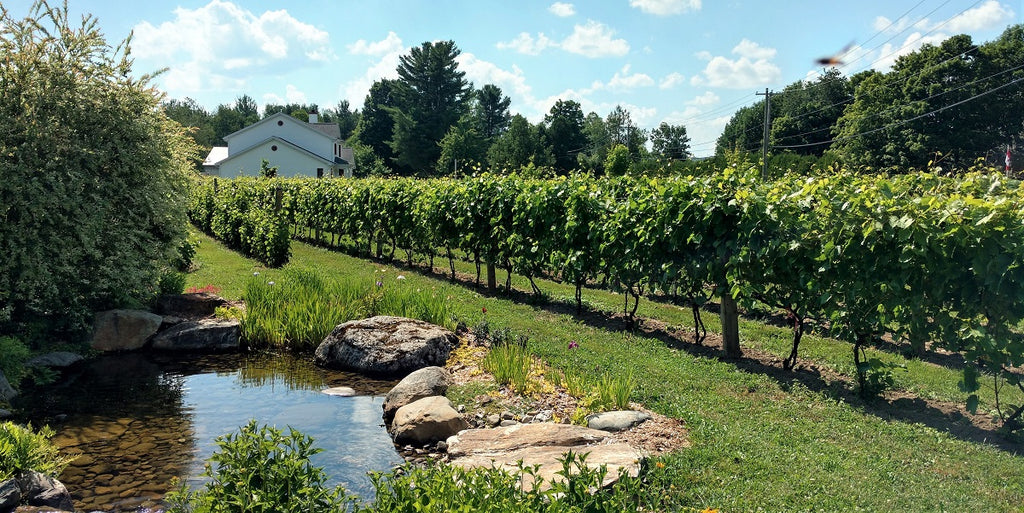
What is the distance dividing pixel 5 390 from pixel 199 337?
2613mm

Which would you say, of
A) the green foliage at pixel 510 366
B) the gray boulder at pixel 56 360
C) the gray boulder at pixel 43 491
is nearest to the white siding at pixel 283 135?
the gray boulder at pixel 56 360

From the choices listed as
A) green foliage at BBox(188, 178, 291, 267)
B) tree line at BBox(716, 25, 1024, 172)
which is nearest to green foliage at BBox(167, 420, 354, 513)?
green foliage at BBox(188, 178, 291, 267)

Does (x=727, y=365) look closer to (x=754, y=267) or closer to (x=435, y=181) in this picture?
(x=754, y=267)

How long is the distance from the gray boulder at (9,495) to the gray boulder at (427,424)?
9.38ft

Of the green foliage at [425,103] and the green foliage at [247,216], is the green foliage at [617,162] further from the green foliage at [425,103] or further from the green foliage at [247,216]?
the green foliage at [425,103]

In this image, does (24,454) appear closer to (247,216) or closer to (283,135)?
(247,216)

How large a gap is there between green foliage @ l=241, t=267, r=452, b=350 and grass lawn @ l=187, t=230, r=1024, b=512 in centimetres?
71

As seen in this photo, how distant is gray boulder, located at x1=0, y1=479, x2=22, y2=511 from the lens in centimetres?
408

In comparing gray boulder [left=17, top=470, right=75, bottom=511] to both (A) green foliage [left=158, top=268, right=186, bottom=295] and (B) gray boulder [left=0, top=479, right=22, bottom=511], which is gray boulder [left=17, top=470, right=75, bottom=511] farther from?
(A) green foliage [left=158, top=268, right=186, bottom=295]

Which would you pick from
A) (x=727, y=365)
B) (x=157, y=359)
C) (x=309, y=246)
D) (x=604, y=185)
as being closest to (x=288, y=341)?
(x=157, y=359)

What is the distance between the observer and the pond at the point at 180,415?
537 centimetres

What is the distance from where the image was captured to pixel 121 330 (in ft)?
30.4

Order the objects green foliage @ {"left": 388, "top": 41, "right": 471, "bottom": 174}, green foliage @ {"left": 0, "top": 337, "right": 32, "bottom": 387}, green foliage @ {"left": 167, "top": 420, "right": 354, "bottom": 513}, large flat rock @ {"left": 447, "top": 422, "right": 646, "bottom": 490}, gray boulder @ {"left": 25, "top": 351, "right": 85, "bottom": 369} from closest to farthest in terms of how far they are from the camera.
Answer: green foliage @ {"left": 167, "top": 420, "right": 354, "bottom": 513} < large flat rock @ {"left": 447, "top": 422, "right": 646, "bottom": 490} < green foliage @ {"left": 0, "top": 337, "right": 32, "bottom": 387} < gray boulder @ {"left": 25, "top": 351, "right": 85, "bottom": 369} < green foliage @ {"left": 388, "top": 41, "right": 471, "bottom": 174}

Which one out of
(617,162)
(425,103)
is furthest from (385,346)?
(425,103)
